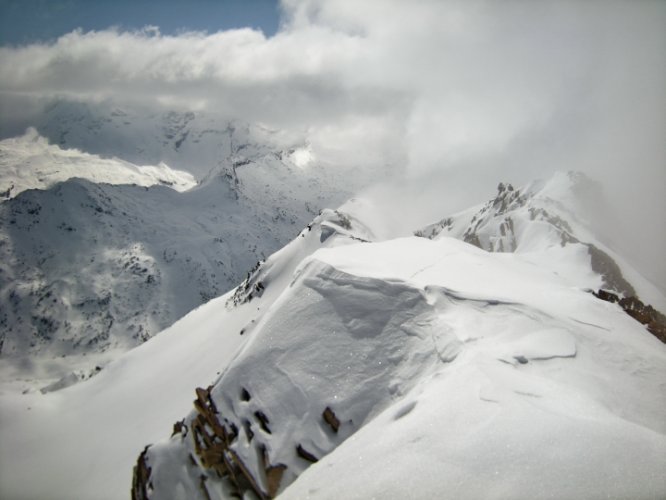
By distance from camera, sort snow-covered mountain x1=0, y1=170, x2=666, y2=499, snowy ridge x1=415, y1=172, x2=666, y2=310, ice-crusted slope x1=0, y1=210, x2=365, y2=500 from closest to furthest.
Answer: snow-covered mountain x1=0, y1=170, x2=666, y2=499, ice-crusted slope x1=0, y1=210, x2=365, y2=500, snowy ridge x1=415, y1=172, x2=666, y2=310

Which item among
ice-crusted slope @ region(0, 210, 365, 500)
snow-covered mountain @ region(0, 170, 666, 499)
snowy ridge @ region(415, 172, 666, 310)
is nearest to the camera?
snow-covered mountain @ region(0, 170, 666, 499)

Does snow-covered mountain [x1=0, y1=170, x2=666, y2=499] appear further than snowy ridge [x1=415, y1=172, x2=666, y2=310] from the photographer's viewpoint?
No

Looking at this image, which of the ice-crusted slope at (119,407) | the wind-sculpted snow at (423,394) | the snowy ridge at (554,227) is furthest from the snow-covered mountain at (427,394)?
the snowy ridge at (554,227)

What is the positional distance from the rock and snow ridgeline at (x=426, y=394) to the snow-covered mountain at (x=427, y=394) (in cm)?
5

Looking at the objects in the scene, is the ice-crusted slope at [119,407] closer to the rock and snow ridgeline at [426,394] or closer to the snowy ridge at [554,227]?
the rock and snow ridgeline at [426,394]

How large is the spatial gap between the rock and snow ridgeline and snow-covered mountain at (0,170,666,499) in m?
0.05

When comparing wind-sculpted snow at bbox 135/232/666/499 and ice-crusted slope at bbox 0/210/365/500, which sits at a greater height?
ice-crusted slope at bbox 0/210/365/500

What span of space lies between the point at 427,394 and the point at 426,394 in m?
0.06

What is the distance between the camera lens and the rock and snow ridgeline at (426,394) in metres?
6.93

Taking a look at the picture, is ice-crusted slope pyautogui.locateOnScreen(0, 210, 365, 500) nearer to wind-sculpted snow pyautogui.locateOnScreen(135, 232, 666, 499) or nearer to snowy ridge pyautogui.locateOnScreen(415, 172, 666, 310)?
wind-sculpted snow pyautogui.locateOnScreen(135, 232, 666, 499)

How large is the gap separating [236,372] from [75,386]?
6034 centimetres

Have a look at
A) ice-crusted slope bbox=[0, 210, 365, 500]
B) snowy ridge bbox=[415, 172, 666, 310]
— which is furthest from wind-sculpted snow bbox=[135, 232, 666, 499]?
snowy ridge bbox=[415, 172, 666, 310]

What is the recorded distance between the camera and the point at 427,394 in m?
10.1

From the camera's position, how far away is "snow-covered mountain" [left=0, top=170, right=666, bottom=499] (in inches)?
273
